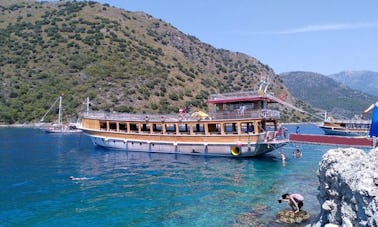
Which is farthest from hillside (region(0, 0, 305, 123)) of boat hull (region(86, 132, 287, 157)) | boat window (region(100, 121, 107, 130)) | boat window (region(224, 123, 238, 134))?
boat window (region(224, 123, 238, 134))

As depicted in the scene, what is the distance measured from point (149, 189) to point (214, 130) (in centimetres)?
1925

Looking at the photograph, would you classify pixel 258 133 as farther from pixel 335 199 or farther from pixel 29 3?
pixel 29 3

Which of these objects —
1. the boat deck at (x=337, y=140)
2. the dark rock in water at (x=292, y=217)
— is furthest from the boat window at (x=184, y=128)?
the dark rock in water at (x=292, y=217)

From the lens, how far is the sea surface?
22.5 m

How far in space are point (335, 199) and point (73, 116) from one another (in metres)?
95.5

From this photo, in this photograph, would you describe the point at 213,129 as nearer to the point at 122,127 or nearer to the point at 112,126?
the point at 122,127

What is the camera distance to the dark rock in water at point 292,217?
67.4ft

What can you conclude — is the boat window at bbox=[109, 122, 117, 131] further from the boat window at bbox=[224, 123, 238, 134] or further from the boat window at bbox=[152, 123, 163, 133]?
the boat window at bbox=[224, 123, 238, 134]

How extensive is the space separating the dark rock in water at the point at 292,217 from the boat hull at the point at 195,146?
22365 mm

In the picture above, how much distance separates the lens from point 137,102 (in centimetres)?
10856

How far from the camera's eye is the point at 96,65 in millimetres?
118875

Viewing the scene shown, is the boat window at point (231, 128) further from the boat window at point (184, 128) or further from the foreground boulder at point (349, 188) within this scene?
the foreground boulder at point (349, 188)

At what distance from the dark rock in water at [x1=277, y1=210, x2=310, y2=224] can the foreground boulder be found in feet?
10.3

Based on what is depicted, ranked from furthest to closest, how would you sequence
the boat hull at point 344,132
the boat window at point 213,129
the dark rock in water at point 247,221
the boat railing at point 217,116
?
the boat hull at point 344,132
the boat window at point 213,129
the boat railing at point 217,116
the dark rock in water at point 247,221
